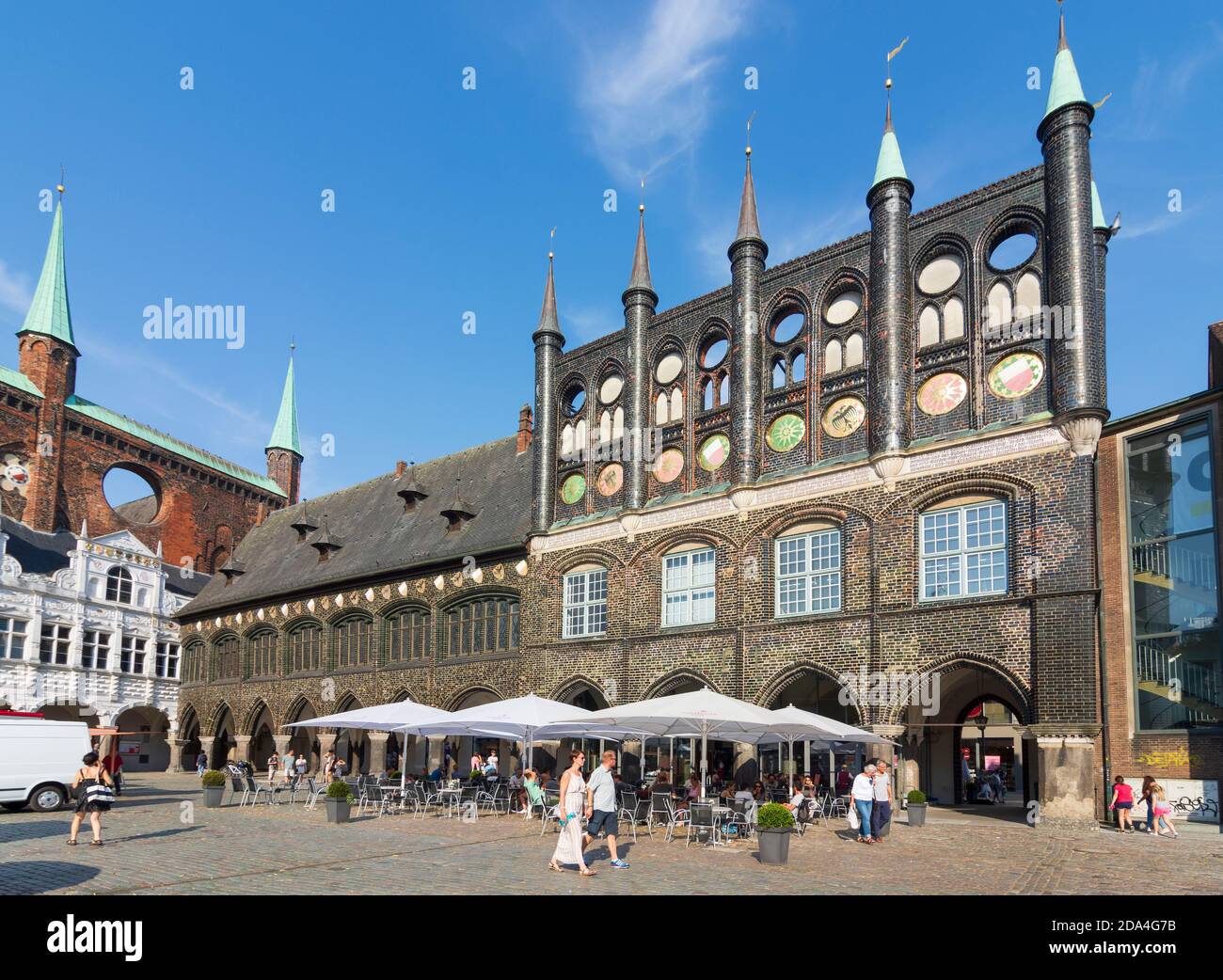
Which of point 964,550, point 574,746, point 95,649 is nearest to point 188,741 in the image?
point 95,649

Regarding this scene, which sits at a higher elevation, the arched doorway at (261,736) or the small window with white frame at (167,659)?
the small window with white frame at (167,659)

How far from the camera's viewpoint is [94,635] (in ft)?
149

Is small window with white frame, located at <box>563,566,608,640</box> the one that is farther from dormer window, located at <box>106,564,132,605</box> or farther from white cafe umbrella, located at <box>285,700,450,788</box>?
dormer window, located at <box>106,564,132,605</box>

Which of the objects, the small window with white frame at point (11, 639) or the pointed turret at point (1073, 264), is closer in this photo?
the pointed turret at point (1073, 264)

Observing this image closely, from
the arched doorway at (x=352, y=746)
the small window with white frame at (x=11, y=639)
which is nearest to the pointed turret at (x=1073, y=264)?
the arched doorway at (x=352, y=746)

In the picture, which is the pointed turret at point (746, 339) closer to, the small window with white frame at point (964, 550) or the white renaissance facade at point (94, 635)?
the small window with white frame at point (964, 550)

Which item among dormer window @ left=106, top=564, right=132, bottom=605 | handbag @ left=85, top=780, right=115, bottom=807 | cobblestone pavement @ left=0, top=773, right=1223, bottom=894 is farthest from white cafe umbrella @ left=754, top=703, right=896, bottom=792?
dormer window @ left=106, top=564, right=132, bottom=605

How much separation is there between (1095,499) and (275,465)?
49134mm

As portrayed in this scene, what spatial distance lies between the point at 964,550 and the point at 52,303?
4447 cm

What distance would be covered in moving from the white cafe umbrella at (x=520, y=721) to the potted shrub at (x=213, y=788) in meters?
5.02

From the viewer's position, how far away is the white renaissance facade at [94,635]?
4200 centimetres

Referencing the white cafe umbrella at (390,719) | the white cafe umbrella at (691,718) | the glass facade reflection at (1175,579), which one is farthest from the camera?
the white cafe umbrella at (390,719)

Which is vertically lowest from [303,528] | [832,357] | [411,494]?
[303,528]

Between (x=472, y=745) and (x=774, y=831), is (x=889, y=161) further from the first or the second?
(x=472, y=745)
